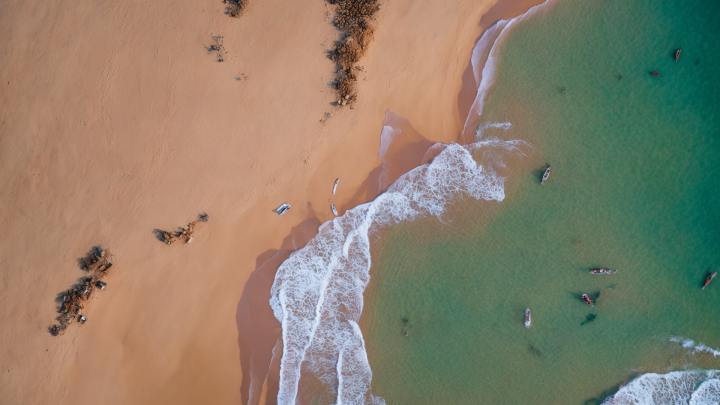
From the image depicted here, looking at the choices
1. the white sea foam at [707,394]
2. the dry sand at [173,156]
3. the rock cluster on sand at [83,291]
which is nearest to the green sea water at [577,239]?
the white sea foam at [707,394]

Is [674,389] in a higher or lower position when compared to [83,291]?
lower

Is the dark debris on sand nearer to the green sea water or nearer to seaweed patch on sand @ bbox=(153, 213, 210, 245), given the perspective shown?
seaweed patch on sand @ bbox=(153, 213, 210, 245)

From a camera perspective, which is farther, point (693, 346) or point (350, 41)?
point (350, 41)

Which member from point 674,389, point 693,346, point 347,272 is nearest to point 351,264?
point 347,272

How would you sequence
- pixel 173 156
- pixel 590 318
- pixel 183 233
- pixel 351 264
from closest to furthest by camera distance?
pixel 590 318
pixel 183 233
pixel 351 264
pixel 173 156

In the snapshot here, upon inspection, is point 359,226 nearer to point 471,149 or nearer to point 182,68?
point 471,149

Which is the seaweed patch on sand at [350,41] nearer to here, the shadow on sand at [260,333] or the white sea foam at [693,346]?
the shadow on sand at [260,333]

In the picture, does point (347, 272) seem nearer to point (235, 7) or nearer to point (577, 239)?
point (577, 239)
